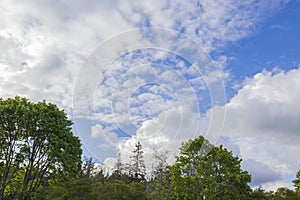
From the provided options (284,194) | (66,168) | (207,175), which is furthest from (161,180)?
(66,168)

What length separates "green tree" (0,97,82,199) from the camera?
23.2 metres

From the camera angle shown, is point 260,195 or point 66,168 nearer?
point 66,168

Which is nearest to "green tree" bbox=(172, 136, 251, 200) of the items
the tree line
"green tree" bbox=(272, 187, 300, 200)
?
the tree line

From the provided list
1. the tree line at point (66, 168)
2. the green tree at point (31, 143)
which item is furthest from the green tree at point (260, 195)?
the green tree at point (31, 143)

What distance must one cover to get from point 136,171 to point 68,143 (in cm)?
4445

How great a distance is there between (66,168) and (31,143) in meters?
3.07

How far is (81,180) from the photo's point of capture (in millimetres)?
29797

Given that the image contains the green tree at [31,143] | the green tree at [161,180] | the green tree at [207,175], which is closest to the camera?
the green tree at [31,143]

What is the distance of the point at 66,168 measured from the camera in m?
23.5

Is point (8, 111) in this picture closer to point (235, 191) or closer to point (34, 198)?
point (34, 198)

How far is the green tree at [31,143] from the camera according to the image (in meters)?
23.2

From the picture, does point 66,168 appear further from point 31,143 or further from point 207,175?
point 207,175

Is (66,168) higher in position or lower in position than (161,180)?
lower

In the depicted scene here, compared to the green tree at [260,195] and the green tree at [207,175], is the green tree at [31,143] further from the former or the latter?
the green tree at [260,195]
